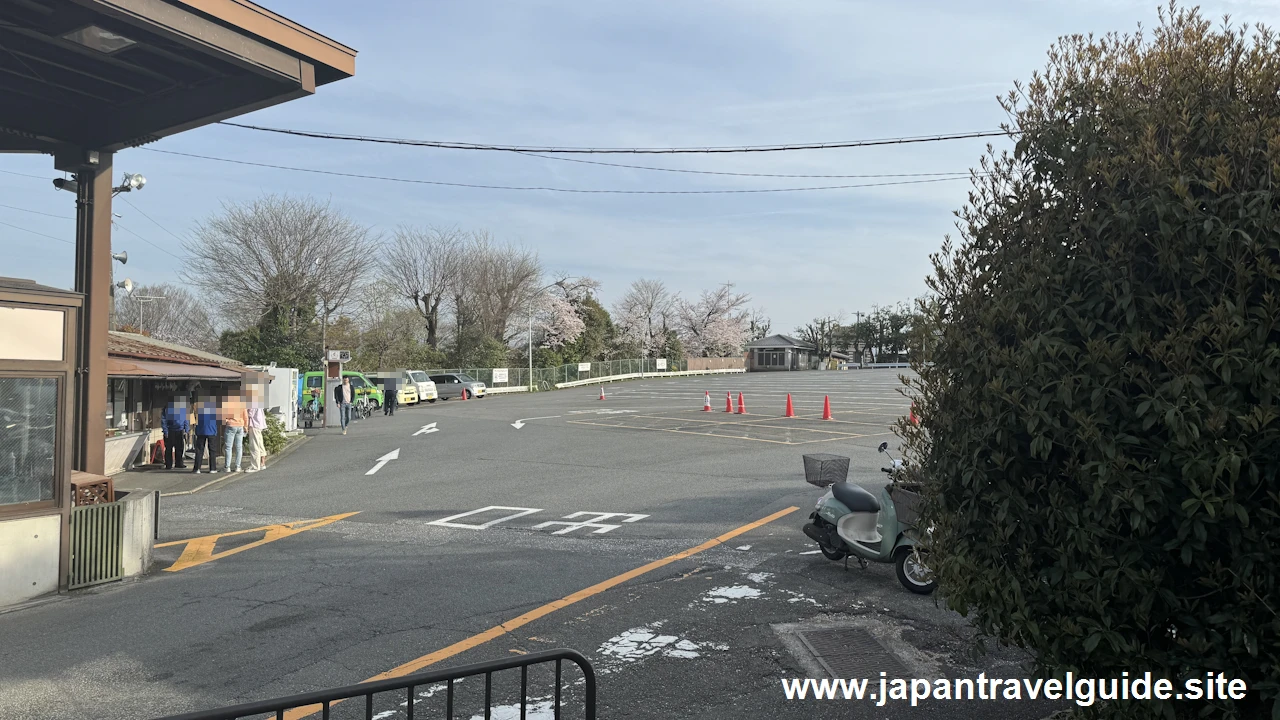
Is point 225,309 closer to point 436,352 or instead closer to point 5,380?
point 436,352

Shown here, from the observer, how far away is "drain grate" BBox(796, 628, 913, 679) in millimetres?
5309

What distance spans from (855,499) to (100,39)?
28.0 feet

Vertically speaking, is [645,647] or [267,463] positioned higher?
[645,647]

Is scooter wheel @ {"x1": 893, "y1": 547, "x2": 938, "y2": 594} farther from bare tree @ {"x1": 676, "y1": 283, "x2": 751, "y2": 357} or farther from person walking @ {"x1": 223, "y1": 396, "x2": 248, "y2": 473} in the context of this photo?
bare tree @ {"x1": 676, "y1": 283, "x2": 751, "y2": 357}

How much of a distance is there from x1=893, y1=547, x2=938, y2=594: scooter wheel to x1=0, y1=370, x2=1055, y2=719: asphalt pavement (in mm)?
111

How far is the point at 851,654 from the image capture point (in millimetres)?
5621

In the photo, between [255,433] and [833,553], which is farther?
[255,433]

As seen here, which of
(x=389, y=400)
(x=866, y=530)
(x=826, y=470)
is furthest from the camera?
(x=389, y=400)

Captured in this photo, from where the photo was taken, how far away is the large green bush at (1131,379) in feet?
8.82

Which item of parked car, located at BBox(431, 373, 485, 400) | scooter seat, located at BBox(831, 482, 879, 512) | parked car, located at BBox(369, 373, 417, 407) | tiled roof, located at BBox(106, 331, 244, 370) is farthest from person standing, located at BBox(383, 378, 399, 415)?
scooter seat, located at BBox(831, 482, 879, 512)

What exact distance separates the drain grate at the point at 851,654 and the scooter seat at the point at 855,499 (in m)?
1.72

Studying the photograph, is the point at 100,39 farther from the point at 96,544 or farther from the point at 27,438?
the point at 96,544

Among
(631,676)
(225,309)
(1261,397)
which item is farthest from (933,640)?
(225,309)

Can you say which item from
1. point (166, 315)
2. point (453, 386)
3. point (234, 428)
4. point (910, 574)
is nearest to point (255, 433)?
point (234, 428)
